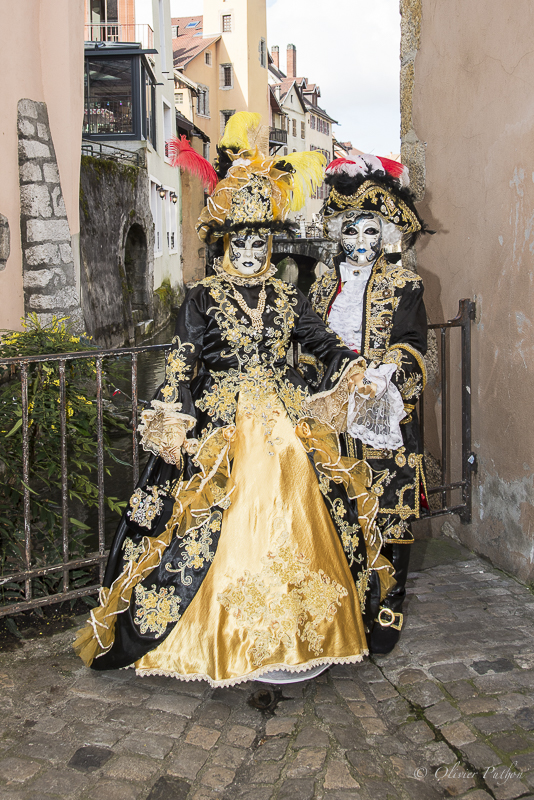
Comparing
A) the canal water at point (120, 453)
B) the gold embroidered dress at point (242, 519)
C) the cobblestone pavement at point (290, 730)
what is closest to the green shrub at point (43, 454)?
the canal water at point (120, 453)

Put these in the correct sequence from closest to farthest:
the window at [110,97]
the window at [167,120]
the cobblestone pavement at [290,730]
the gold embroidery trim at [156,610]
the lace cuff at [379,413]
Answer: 1. the cobblestone pavement at [290,730]
2. the gold embroidery trim at [156,610]
3. the lace cuff at [379,413]
4. the window at [110,97]
5. the window at [167,120]

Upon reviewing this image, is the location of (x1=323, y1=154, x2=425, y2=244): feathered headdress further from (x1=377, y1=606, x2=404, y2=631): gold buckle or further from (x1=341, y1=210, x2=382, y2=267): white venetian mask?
(x1=377, y1=606, x2=404, y2=631): gold buckle

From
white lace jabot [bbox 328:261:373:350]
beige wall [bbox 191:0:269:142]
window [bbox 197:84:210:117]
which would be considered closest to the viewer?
white lace jabot [bbox 328:261:373:350]

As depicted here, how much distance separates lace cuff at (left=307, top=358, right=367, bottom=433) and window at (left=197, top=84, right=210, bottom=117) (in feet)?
115

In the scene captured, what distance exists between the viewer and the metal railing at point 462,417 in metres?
4.27

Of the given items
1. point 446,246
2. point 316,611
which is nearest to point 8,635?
point 316,611

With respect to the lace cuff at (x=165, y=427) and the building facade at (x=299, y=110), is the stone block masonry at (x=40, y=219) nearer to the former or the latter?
the lace cuff at (x=165, y=427)

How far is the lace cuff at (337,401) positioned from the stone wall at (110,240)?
9.33 m

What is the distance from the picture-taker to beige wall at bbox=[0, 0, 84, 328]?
228 inches

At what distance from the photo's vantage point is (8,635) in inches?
131

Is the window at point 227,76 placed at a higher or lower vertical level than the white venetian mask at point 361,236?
higher

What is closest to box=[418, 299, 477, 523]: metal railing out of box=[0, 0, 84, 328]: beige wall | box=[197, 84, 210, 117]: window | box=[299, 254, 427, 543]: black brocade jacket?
box=[299, 254, 427, 543]: black brocade jacket

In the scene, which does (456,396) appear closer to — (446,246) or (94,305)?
(446,246)

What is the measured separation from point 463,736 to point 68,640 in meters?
1.88
